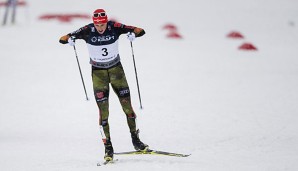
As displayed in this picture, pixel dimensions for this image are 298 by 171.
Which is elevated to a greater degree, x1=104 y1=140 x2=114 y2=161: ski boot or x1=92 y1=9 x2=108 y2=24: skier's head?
x1=92 y1=9 x2=108 y2=24: skier's head

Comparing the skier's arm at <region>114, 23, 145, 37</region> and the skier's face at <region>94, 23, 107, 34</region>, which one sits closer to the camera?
the skier's face at <region>94, 23, 107, 34</region>

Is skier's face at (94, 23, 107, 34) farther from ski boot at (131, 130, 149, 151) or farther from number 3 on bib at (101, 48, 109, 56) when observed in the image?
ski boot at (131, 130, 149, 151)

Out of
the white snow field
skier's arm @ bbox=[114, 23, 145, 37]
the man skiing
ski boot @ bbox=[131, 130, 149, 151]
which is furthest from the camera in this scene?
the white snow field

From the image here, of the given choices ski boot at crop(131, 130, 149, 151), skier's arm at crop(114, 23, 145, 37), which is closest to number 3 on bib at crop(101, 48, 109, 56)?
skier's arm at crop(114, 23, 145, 37)

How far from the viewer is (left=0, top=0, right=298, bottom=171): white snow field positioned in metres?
8.77

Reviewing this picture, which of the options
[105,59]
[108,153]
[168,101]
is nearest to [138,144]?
[108,153]

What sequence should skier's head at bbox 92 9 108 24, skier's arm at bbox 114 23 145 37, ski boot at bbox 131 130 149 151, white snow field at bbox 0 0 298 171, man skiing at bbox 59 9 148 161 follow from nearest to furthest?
1. skier's head at bbox 92 9 108 24
2. man skiing at bbox 59 9 148 161
3. skier's arm at bbox 114 23 145 37
4. ski boot at bbox 131 130 149 151
5. white snow field at bbox 0 0 298 171

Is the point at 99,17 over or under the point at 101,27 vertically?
over

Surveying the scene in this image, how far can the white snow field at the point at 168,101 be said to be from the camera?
A: 8.77 meters

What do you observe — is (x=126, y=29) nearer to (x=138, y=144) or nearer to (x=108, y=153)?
(x=138, y=144)

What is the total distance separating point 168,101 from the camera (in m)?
13.5

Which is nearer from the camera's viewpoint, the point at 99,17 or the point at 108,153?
the point at 99,17

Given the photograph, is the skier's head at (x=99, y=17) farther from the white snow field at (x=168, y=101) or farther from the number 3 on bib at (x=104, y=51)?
the white snow field at (x=168, y=101)

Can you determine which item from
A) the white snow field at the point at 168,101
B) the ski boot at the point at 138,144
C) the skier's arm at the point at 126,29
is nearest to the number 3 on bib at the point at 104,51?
the skier's arm at the point at 126,29
